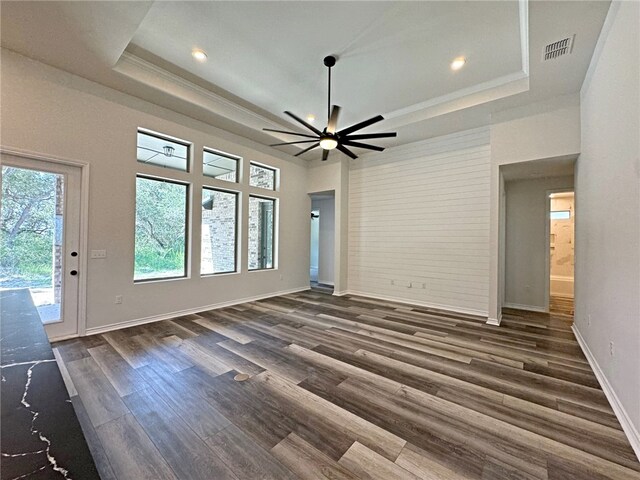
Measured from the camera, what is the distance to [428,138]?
5.50 metres

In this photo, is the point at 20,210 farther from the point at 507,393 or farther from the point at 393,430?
the point at 507,393

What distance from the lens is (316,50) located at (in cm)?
330

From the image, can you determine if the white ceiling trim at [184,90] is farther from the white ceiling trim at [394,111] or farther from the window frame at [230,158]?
the window frame at [230,158]

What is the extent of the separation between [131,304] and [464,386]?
15.1 ft

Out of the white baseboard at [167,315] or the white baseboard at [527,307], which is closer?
the white baseboard at [167,315]

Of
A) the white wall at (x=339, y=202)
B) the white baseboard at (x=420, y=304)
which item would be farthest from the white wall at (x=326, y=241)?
the white baseboard at (x=420, y=304)

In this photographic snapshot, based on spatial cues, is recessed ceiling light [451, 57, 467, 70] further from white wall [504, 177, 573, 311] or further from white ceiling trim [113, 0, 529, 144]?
white wall [504, 177, 573, 311]

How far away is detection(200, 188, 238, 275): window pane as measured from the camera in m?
5.14

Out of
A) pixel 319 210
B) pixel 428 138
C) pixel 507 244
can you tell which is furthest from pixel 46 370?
pixel 319 210

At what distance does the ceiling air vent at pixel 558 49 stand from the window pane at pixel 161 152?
17.5ft

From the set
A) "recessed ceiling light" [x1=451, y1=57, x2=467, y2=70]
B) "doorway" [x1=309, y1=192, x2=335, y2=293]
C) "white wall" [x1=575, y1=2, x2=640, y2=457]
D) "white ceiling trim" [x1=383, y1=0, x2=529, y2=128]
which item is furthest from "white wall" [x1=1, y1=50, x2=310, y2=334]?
"white wall" [x1=575, y1=2, x2=640, y2=457]

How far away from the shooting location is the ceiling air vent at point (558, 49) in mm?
2834

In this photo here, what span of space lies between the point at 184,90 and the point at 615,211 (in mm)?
5482

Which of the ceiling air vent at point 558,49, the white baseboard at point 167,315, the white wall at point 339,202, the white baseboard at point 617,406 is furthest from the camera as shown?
the white wall at point 339,202
